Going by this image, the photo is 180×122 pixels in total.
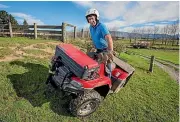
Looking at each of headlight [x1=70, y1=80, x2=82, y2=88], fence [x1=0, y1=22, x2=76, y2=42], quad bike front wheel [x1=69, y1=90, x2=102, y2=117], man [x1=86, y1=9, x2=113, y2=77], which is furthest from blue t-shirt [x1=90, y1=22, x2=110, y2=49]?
fence [x1=0, y1=22, x2=76, y2=42]

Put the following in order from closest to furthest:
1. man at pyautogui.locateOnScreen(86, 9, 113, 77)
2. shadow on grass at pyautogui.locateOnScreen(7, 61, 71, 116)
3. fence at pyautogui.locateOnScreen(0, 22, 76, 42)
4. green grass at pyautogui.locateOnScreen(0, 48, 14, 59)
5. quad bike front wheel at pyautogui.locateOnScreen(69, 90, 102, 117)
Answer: quad bike front wheel at pyautogui.locateOnScreen(69, 90, 102, 117) → man at pyautogui.locateOnScreen(86, 9, 113, 77) → shadow on grass at pyautogui.locateOnScreen(7, 61, 71, 116) → green grass at pyautogui.locateOnScreen(0, 48, 14, 59) → fence at pyautogui.locateOnScreen(0, 22, 76, 42)

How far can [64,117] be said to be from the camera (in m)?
4.55

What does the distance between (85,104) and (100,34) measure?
1.79 m

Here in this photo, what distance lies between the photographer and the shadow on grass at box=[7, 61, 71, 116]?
4.85 meters

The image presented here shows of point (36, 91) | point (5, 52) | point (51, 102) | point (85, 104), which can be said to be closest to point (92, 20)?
point (85, 104)

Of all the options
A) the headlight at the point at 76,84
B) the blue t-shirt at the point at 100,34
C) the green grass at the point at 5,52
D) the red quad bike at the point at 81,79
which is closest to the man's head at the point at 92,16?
the blue t-shirt at the point at 100,34

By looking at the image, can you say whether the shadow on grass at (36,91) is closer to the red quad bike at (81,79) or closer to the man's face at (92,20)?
the red quad bike at (81,79)

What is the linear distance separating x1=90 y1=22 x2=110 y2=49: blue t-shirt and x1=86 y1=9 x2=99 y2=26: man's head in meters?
0.12

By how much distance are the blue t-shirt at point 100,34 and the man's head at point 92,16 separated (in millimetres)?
123

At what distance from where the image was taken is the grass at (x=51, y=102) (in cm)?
449

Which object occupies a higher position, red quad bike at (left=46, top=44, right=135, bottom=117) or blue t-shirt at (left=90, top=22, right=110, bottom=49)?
blue t-shirt at (left=90, top=22, right=110, bottom=49)

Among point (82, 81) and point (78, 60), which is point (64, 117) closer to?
A: point (82, 81)

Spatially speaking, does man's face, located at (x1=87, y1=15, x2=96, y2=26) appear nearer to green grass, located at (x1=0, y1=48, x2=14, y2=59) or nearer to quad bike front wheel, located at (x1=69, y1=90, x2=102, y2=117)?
quad bike front wheel, located at (x1=69, y1=90, x2=102, y2=117)

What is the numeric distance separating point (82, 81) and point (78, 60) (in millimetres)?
485
